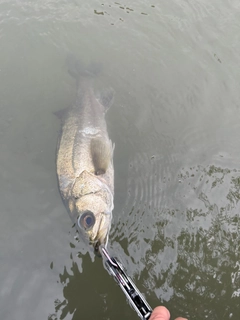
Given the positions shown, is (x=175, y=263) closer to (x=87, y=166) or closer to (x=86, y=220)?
(x=86, y=220)

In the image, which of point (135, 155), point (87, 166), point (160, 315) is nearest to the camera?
point (160, 315)

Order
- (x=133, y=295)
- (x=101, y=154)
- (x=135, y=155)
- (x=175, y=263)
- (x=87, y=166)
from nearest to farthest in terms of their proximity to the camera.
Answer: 1. (x=133, y=295)
2. (x=175, y=263)
3. (x=87, y=166)
4. (x=101, y=154)
5. (x=135, y=155)

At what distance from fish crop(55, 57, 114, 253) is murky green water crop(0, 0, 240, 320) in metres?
0.36

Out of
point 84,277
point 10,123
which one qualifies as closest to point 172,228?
point 84,277

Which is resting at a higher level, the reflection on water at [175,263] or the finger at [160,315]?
the finger at [160,315]

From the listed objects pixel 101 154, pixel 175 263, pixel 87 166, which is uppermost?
pixel 101 154

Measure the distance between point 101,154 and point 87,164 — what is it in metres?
0.29

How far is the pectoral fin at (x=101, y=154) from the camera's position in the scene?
465cm

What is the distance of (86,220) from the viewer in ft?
12.6

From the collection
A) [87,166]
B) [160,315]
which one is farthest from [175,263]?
[87,166]

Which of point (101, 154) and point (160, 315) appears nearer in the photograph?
point (160, 315)

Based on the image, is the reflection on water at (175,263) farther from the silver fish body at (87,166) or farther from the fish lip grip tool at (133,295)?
the fish lip grip tool at (133,295)

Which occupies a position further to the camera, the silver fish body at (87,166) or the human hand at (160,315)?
the silver fish body at (87,166)

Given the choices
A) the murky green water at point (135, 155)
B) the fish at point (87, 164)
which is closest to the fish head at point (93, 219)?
the fish at point (87, 164)
